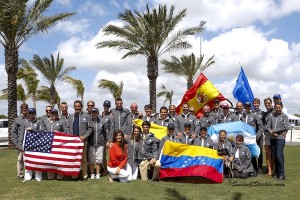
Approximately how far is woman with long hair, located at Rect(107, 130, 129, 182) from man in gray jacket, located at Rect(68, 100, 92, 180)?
688 millimetres

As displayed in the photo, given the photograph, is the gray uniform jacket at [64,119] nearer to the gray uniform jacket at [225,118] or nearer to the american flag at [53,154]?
the american flag at [53,154]

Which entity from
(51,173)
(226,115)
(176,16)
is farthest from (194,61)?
(51,173)

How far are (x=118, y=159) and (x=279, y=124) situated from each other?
4171mm

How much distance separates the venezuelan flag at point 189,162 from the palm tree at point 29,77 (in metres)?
23.8

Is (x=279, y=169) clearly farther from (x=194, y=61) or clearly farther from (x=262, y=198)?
(x=194, y=61)

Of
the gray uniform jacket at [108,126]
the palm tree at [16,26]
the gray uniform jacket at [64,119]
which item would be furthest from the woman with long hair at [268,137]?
the palm tree at [16,26]

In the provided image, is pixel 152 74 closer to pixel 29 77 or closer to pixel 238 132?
pixel 238 132

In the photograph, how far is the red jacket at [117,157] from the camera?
29.3 feet

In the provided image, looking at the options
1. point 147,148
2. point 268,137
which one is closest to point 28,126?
point 147,148

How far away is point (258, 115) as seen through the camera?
10.1 meters

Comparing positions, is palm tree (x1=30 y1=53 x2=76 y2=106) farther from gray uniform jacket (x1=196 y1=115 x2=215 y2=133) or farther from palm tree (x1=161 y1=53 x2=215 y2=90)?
gray uniform jacket (x1=196 y1=115 x2=215 y2=133)

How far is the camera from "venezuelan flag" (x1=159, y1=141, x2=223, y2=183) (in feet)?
29.2

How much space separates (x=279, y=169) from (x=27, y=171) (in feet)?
20.9

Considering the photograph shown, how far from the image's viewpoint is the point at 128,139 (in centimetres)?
944
